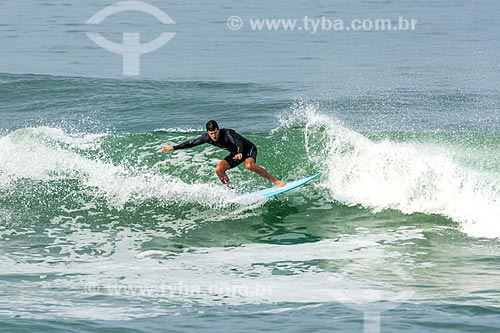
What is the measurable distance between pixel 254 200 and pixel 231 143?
3.67 ft

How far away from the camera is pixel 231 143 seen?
48.5 ft

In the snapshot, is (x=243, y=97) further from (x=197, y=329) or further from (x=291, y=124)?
(x=197, y=329)

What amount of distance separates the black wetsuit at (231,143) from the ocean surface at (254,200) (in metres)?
0.80

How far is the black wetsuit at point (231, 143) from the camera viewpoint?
1473cm

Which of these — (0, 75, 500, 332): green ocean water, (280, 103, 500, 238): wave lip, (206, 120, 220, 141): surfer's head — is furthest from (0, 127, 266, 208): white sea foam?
(280, 103, 500, 238): wave lip

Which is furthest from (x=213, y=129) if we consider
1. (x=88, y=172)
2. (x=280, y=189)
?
(x=88, y=172)

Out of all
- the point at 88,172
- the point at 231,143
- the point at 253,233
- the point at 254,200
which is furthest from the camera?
the point at 88,172

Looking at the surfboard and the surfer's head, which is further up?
the surfer's head

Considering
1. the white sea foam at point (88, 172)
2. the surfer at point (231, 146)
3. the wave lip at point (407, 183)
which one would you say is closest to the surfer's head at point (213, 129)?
the surfer at point (231, 146)

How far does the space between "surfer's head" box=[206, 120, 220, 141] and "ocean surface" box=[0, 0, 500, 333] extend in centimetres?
120

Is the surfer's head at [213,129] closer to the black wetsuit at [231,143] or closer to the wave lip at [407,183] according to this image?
the black wetsuit at [231,143]

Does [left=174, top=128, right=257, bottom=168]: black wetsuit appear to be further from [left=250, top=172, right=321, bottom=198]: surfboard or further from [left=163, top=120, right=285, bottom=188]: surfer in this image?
[left=250, top=172, right=321, bottom=198]: surfboard

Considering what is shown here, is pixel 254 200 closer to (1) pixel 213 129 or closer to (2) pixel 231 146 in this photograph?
(2) pixel 231 146

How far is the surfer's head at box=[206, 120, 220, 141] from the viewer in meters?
14.4
